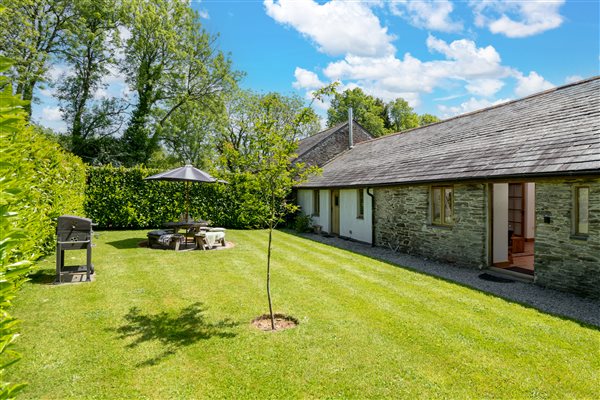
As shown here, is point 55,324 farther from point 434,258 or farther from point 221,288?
point 434,258

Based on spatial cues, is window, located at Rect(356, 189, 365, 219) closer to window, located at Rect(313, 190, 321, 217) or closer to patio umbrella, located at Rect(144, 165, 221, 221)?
window, located at Rect(313, 190, 321, 217)

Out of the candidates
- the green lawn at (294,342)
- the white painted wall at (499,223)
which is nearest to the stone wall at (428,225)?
the white painted wall at (499,223)

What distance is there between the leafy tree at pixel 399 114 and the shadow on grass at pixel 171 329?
172 ft

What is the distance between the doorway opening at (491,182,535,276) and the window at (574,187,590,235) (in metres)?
1.96

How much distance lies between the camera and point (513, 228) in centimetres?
1391

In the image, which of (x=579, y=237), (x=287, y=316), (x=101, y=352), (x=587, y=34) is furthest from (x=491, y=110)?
(x=101, y=352)

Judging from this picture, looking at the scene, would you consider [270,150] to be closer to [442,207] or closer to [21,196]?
[21,196]

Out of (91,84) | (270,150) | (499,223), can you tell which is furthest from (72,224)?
(91,84)

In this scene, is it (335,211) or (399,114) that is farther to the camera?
(399,114)

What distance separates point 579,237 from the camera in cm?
745

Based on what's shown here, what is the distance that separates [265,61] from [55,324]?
22.4 meters

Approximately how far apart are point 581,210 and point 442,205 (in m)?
4.08

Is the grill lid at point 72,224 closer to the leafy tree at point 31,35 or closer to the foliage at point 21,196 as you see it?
the foliage at point 21,196

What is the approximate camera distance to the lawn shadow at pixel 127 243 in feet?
40.3
